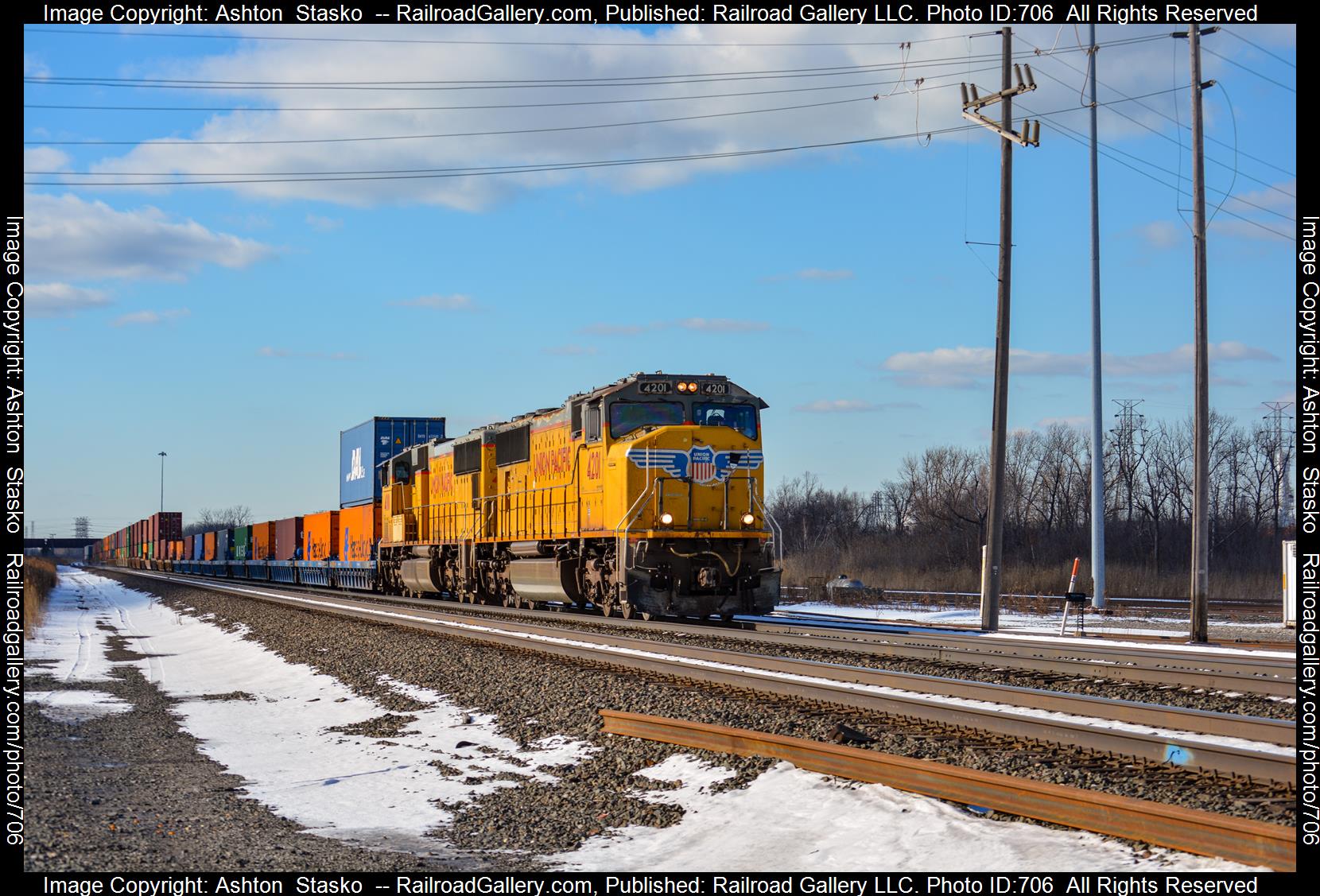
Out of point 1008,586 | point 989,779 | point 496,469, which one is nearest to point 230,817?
point 989,779

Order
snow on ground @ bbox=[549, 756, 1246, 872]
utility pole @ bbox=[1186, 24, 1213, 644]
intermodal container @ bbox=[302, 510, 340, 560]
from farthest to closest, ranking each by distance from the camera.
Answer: intermodal container @ bbox=[302, 510, 340, 560] < utility pole @ bbox=[1186, 24, 1213, 644] < snow on ground @ bbox=[549, 756, 1246, 872]

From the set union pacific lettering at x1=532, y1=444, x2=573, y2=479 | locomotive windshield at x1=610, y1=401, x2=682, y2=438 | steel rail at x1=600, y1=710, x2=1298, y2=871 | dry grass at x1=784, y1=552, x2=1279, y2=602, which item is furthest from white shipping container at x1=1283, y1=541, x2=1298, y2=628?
steel rail at x1=600, y1=710, x2=1298, y2=871

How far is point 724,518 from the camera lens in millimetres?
18688

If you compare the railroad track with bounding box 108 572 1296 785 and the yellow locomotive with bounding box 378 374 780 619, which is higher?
the yellow locomotive with bounding box 378 374 780 619

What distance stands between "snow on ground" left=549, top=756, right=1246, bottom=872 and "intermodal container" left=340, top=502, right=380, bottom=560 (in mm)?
30059

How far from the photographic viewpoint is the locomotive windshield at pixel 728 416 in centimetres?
1936

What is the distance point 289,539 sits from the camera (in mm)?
47969

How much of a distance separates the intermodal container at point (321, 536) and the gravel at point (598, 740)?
2584 cm

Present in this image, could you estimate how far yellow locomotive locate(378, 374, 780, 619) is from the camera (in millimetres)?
18234

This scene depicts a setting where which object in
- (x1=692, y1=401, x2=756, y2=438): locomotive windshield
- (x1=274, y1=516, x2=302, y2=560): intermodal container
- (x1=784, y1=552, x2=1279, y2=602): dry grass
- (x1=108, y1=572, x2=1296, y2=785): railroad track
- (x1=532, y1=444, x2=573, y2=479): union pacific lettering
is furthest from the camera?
(x1=274, y1=516, x2=302, y2=560): intermodal container

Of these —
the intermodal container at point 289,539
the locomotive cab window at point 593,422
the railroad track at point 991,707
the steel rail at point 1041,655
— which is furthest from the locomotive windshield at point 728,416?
the intermodal container at point 289,539

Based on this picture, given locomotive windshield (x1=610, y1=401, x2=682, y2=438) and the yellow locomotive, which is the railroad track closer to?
the yellow locomotive

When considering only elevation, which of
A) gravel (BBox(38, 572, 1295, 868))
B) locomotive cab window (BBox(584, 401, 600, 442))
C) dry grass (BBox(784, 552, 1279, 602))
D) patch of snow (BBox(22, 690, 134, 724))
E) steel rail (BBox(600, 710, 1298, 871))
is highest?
locomotive cab window (BBox(584, 401, 600, 442))

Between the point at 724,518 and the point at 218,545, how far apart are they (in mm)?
52933
